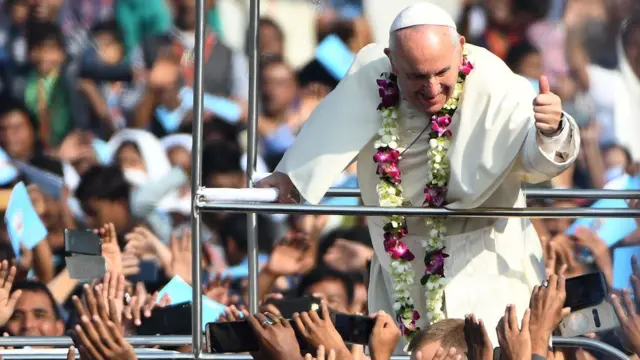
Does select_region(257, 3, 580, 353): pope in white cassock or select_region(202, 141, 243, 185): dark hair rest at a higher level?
select_region(202, 141, 243, 185): dark hair

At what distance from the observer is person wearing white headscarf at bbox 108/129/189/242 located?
8531 mm

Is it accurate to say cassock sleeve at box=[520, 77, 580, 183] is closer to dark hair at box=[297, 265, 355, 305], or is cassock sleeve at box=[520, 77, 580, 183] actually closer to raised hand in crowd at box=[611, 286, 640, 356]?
raised hand in crowd at box=[611, 286, 640, 356]

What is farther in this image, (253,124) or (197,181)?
(253,124)

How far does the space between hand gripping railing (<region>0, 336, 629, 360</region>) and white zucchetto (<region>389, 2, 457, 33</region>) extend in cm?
107

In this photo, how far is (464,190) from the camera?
477cm

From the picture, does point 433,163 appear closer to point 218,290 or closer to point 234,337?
point 234,337

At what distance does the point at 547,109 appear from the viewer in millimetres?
4309

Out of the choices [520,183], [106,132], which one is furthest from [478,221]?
[106,132]

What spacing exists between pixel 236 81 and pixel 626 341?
4.20 meters

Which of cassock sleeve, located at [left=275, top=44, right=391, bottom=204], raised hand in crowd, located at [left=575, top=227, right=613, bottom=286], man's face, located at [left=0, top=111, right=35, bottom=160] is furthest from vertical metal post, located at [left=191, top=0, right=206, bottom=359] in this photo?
man's face, located at [left=0, top=111, right=35, bottom=160]

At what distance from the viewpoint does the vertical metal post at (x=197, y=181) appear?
4297 mm

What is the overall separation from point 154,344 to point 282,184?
0.76m

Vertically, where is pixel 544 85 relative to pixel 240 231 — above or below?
below

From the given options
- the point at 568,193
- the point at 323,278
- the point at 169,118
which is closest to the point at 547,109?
the point at 568,193
